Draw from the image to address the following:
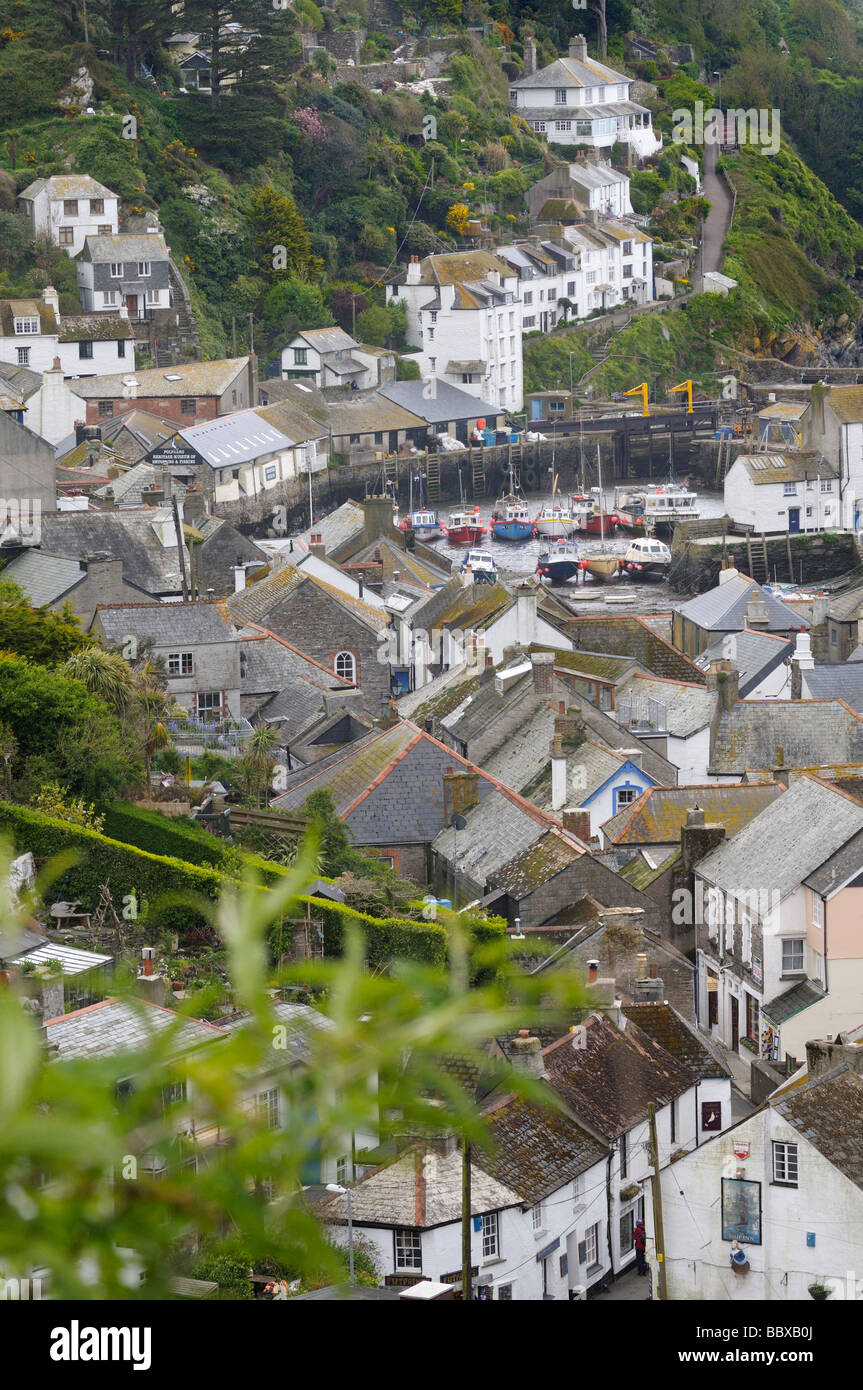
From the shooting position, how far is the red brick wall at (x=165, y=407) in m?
78.1

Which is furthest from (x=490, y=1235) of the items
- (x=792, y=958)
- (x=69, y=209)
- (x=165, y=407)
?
(x=69, y=209)

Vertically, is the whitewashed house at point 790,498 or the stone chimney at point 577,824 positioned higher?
the whitewashed house at point 790,498

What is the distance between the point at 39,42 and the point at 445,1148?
8035 centimetres

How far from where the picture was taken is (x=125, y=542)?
49625 millimetres

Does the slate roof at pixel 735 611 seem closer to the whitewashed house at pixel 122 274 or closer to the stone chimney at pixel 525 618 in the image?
the stone chimney at pixel 525 618

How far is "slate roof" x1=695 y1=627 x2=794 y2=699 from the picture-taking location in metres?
44.7

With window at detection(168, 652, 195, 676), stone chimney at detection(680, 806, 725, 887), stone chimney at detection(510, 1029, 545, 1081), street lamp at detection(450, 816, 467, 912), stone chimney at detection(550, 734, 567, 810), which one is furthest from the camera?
window at detection(168, 652, 195, 676)

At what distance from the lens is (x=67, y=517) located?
49.0 meters

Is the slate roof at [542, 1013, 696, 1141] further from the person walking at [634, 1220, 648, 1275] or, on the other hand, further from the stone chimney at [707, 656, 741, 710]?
the stone chimney at [707, 656, 741, 710]

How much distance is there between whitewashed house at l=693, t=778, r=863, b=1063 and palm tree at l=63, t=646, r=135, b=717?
30.7ft

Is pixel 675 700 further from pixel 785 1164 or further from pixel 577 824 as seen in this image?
pixel 785 1164

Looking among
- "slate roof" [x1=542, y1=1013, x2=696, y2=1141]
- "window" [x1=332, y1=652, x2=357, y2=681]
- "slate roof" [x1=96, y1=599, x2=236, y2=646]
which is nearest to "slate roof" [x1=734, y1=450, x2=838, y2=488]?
"window" [x1=332, y1=652, x2=357, y2=681]

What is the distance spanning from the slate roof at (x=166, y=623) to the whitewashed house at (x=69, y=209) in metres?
47.2

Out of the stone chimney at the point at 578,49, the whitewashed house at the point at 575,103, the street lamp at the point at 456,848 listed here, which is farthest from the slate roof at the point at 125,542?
the stone chimney at the point at 578,49
